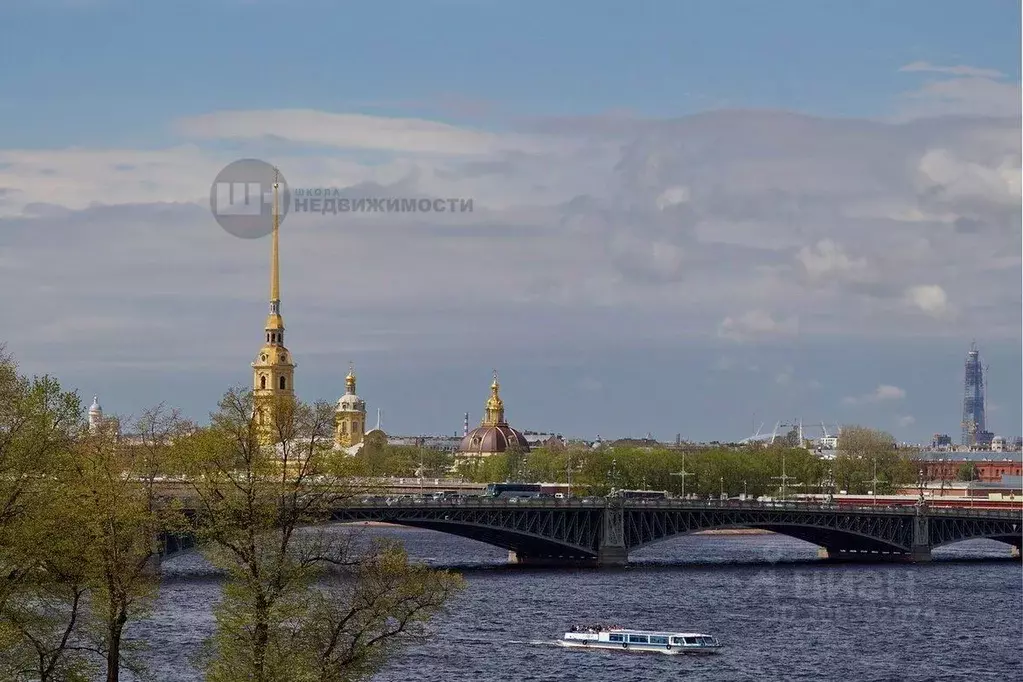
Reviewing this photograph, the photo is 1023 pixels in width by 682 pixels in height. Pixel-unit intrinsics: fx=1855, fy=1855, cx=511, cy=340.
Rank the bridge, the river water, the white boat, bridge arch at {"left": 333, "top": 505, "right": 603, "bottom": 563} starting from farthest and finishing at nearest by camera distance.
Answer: the bridge, bridge arch at {"left": 333, "top": 505, "right": 603, "bottom": 563}, the white boat, the river water

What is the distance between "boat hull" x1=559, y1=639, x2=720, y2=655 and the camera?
7838 centimetres

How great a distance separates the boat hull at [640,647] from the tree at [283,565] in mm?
32350

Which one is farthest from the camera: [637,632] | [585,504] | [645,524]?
[645,524]

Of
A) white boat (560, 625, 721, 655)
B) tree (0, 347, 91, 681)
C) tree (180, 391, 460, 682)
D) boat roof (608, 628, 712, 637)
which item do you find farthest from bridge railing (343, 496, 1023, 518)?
tree (0, 347, 91, 681)

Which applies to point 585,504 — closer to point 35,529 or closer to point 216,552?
point 216,552

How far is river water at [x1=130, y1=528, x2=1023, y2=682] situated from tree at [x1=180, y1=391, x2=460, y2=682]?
20.6 feet

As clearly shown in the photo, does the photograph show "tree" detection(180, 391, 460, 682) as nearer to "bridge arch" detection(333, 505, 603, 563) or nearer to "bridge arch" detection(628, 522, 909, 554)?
"bridge arch" detection(333, 505, 603, 563)

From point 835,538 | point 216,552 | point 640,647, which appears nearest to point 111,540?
point 216,552

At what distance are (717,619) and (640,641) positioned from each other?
11143 mm

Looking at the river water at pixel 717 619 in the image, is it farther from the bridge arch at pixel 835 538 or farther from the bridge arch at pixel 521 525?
the bridge arch at pixel 521 525

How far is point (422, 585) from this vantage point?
43.3m

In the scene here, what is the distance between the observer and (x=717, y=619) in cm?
9081

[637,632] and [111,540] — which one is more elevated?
[111,540]

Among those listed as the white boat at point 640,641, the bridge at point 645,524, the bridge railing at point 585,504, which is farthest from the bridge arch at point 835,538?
the white boat at point 640,641
